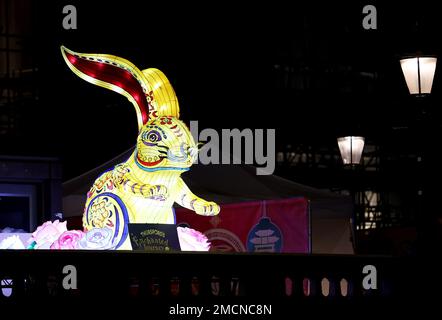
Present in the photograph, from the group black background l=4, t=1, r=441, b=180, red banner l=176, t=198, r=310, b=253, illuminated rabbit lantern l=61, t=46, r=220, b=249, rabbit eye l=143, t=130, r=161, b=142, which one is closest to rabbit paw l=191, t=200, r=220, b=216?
illuminated rabbit lantern l=61, t=46, r=220, b=249

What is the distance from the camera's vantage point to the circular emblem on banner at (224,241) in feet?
41.5

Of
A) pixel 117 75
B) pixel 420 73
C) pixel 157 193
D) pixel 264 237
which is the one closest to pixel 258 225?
pixel 264 237

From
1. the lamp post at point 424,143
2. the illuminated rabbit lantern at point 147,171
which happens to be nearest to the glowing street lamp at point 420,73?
the lamp post at point 424,143

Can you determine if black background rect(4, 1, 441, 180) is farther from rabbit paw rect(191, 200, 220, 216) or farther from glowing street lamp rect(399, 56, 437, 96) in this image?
rabbit paw rect(191, 200, 220, 216)

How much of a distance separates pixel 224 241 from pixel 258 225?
0.66 metres

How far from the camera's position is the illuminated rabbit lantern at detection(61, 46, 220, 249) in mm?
9492

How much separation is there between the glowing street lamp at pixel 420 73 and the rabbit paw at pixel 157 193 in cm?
284

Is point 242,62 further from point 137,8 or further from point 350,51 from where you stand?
point 350,51

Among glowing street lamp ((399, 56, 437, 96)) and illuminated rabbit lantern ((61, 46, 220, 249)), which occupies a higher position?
glowing street lamp ((399, 56, 437, 96))

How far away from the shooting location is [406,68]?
420 inches

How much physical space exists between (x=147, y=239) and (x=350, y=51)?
19.1 metres

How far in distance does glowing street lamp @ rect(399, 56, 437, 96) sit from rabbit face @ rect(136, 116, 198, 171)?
248cm

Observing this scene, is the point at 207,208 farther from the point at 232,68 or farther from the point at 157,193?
the point at 232,68
